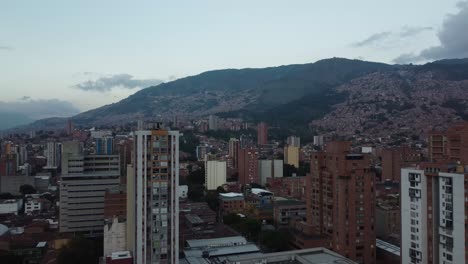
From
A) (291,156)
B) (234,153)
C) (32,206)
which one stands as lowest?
(32,206)

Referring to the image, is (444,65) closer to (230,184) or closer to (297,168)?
(297,168)

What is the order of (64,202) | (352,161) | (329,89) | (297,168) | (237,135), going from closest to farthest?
(352,161) → (64,202) → (297,168) → (237,135) → (329,89)

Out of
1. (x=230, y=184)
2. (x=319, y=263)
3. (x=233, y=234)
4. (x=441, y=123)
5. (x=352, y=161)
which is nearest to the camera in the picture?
(x=319, y=263)

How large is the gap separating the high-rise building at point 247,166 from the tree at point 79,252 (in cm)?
2290

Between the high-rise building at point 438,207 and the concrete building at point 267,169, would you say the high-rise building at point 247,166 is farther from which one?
the high-rise building at point 438,207

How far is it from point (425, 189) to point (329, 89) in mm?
108089

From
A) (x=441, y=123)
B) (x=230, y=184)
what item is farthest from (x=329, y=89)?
(x=230, y=184)

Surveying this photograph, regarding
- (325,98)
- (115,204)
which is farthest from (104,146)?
(325,98)

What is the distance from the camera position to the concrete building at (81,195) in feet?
83.4

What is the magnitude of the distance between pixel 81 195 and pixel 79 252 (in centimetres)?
756

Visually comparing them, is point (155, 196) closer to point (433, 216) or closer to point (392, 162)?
point (433, 216)

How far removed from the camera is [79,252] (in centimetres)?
1872

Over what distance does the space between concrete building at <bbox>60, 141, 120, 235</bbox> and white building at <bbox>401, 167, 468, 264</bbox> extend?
58.5 feet

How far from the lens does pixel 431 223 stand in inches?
519
